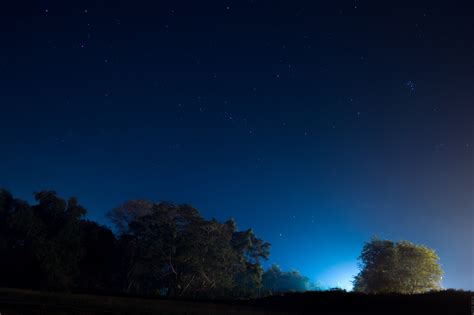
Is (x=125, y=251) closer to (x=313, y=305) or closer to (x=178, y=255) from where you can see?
(x=178, y=255)

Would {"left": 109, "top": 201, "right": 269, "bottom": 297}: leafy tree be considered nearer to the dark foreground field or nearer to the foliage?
the foliage

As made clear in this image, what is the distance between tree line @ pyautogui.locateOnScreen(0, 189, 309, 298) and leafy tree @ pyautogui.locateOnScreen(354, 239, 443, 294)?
50.5ft

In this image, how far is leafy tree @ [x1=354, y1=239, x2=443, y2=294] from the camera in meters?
48.0

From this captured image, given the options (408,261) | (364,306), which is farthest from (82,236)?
(408,261)

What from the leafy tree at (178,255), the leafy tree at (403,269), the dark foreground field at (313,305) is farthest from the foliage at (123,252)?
the dark foreground field at (313,305)

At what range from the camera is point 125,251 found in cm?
4531

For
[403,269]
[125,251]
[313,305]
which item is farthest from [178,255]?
[403,269]

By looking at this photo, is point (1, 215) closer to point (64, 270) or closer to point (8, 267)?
point (8, 267)

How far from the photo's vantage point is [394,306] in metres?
18.3

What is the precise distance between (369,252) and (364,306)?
35.6 metres

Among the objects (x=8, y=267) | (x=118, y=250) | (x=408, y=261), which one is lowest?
(x=8, y=267)

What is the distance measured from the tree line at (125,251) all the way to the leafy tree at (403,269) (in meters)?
15.4

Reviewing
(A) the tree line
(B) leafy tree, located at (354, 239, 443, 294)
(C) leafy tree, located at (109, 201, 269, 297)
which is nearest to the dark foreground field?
(A) the tree line

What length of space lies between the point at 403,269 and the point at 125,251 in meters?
33.4
